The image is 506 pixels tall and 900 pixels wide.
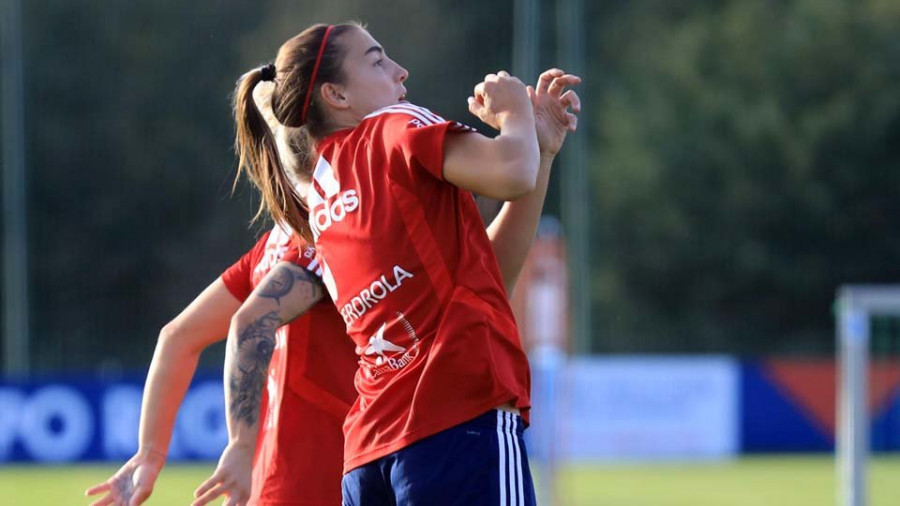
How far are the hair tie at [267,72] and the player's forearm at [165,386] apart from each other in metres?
0.72

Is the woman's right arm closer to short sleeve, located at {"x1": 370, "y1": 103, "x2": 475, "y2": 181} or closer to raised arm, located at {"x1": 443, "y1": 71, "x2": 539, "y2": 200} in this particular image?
short sleeve, located at {"x1": 370, "y1": 103, "x2": 475, "y2": 181}

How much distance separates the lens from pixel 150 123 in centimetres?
2833

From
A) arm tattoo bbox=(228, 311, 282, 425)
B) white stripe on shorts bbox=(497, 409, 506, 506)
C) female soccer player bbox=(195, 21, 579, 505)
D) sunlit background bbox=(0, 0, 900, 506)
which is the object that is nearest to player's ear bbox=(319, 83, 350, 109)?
female soccer player bbox=(195, 21, 579, 505)

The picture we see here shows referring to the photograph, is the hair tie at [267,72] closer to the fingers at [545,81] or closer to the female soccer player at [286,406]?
the female soccer player at [286,406]

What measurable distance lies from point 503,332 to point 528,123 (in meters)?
0.42

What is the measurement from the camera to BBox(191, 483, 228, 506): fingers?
3.25m

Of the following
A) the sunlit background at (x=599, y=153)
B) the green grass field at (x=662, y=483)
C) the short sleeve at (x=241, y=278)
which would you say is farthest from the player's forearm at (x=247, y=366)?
the sunlit background at (x=599, y=153)

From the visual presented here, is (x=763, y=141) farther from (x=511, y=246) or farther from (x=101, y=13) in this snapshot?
(x=511, y=246)

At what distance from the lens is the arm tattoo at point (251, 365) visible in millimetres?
3430

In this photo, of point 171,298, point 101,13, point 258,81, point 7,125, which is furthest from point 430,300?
point 101,13

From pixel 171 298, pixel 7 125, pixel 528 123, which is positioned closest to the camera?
pixel 528 123

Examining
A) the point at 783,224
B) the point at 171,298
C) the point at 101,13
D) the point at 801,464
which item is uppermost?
the point at 101,13

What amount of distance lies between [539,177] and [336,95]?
0.49 m

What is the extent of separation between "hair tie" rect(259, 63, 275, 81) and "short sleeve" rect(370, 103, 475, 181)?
486mm
